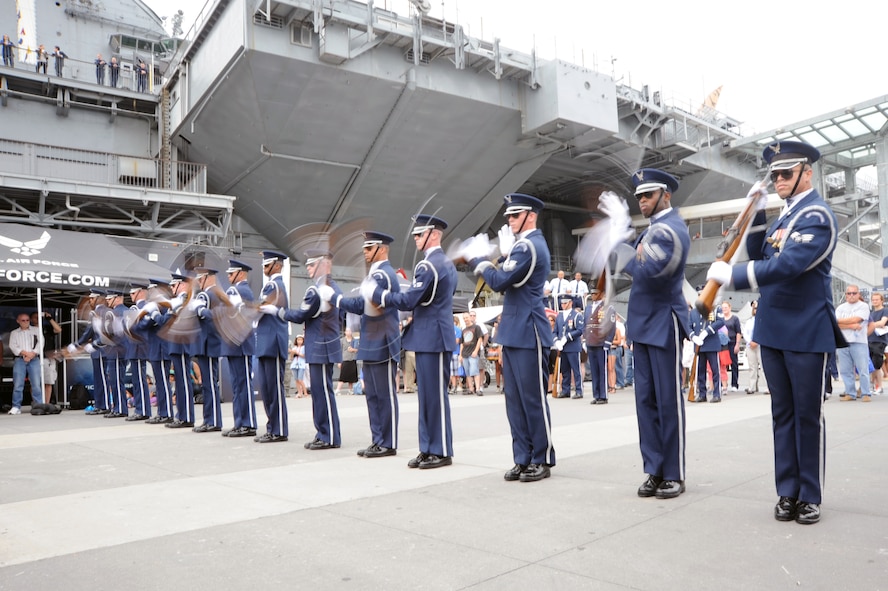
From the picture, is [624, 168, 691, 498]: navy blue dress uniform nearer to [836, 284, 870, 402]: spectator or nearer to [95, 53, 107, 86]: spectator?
[836, 284, 870, 402]: spectator

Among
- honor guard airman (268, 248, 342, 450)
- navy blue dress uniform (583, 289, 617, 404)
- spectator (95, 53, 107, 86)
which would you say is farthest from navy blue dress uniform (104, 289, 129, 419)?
spectator (95, 53, 107, 86)

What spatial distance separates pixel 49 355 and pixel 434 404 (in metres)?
11.7

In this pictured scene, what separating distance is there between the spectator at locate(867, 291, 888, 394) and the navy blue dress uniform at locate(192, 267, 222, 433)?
36.2ft

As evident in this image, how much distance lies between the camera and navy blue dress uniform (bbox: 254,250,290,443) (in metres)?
7.71

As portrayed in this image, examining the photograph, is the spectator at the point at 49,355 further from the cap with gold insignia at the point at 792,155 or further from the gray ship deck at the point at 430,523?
the cap with gold insignia at the point at 792,155

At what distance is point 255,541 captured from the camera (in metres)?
3.53

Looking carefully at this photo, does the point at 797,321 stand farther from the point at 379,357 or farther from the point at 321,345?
the point at 321,345

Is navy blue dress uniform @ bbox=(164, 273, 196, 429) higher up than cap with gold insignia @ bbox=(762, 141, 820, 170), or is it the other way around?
cap with gold insignia @ bbox=(762, 141, 820, 170)

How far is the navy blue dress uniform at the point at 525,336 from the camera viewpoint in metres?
5.04

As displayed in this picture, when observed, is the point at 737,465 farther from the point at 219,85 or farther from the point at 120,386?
the point at 219,85

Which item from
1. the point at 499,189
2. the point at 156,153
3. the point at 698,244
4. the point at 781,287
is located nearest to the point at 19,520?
the point at 781,287

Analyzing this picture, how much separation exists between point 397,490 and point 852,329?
9200 mm

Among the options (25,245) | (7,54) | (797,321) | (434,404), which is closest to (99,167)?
(7,54)

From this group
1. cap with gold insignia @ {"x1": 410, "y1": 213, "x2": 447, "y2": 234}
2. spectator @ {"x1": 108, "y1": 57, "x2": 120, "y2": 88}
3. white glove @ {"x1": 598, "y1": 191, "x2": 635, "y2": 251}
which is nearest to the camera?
white glove @ {"x1": 598, "y1": 191, "x2": 635, "y2": 251}
